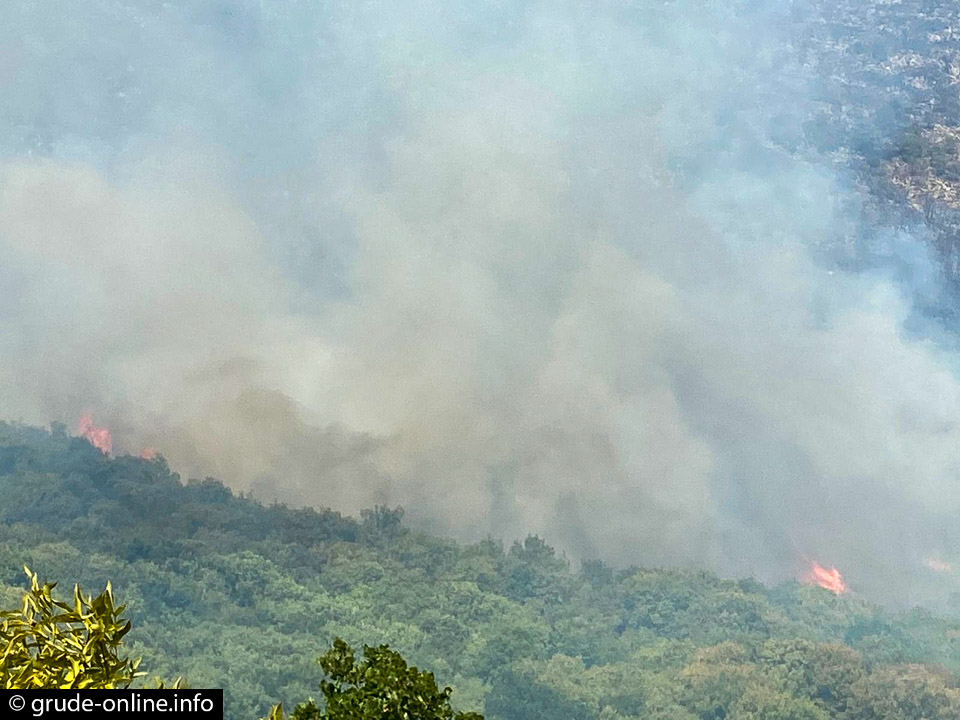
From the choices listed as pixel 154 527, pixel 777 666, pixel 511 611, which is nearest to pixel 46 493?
pixel 154 527

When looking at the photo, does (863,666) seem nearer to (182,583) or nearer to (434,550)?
(434,550)

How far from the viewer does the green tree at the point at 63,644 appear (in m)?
14.9

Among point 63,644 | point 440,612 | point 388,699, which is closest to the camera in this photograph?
point 63,644

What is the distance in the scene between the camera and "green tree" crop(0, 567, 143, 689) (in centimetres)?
1490

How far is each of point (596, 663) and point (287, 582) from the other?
29.6 meters

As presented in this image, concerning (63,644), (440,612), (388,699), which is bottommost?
(388,699)

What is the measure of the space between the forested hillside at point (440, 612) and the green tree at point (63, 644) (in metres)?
72.8

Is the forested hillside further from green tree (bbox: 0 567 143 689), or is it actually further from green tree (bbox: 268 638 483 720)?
green tree (bbox: 0 567 143 689)

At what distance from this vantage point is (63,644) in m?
15.5

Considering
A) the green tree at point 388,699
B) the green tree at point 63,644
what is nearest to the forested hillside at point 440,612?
the green tree at point 388,699

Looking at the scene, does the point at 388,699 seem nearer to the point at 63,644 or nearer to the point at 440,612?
the point at 63,644

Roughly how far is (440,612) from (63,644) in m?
91.1

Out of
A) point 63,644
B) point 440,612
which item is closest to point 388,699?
point 63,644

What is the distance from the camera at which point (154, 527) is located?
361 ft
